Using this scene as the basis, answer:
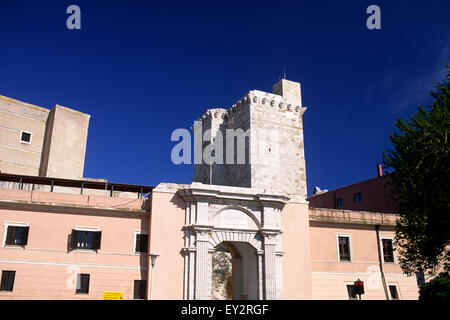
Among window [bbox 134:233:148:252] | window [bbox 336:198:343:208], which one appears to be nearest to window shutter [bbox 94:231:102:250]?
window [bbox 134:233:148:252]

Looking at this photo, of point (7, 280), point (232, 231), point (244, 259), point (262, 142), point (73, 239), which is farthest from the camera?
point (262, 142)

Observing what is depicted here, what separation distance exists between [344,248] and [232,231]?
8803mm

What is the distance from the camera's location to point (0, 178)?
89.2 feet

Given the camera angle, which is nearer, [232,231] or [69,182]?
[232,231]

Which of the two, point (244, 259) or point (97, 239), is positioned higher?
point (97, 239)

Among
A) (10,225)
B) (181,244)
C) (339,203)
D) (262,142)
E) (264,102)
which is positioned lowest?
(181,244)

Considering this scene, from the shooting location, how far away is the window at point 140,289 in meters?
24.6

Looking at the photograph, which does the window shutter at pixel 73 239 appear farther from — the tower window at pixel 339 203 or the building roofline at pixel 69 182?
the tower window at pixel 339 203

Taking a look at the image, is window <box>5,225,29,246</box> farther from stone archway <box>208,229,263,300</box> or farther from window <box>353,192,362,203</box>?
window <box>353,192,362,203</box>

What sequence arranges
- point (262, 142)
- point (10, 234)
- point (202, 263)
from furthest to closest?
point (262, 142)
point (202, 263)
point (10, 234)

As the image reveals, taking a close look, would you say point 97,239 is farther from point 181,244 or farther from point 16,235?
point 181,244

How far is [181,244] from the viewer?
2544 cm

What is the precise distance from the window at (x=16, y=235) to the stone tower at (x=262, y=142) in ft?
64.5

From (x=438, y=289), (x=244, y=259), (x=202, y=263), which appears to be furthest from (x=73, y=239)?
(x=438, y=289)
